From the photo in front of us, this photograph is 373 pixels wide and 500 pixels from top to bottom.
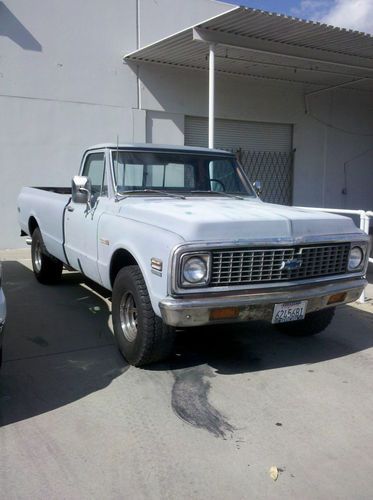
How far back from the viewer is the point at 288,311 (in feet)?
13.2

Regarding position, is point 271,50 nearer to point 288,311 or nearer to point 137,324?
point 288,311

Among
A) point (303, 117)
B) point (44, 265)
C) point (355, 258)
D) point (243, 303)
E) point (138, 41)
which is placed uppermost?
point (138, 41)

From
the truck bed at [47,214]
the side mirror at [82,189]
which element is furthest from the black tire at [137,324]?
the truck bed at [47,214]

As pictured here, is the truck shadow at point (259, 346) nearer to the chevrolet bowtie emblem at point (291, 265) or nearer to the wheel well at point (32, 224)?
the chevrolet bowtie emblem at point (291, 265)

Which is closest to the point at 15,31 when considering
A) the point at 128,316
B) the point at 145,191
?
the point at 145,191

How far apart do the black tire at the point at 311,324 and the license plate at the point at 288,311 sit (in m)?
0.95

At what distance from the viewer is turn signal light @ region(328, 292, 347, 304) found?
169 inches

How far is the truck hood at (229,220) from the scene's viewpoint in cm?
369

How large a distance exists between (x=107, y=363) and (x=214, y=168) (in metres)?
2.43

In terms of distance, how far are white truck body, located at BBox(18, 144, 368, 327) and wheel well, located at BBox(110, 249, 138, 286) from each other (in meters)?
0.01

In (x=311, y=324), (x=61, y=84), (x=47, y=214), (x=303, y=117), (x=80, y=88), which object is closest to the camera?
(x=311, y=324)

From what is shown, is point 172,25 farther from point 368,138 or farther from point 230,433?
point 230,433

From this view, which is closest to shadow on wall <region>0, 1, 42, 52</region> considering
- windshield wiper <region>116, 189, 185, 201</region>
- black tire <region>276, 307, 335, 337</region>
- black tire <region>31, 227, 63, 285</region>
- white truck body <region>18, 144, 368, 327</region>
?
black tire <region>31, 227, 63, 285</region>

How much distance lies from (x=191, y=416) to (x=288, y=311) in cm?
113
